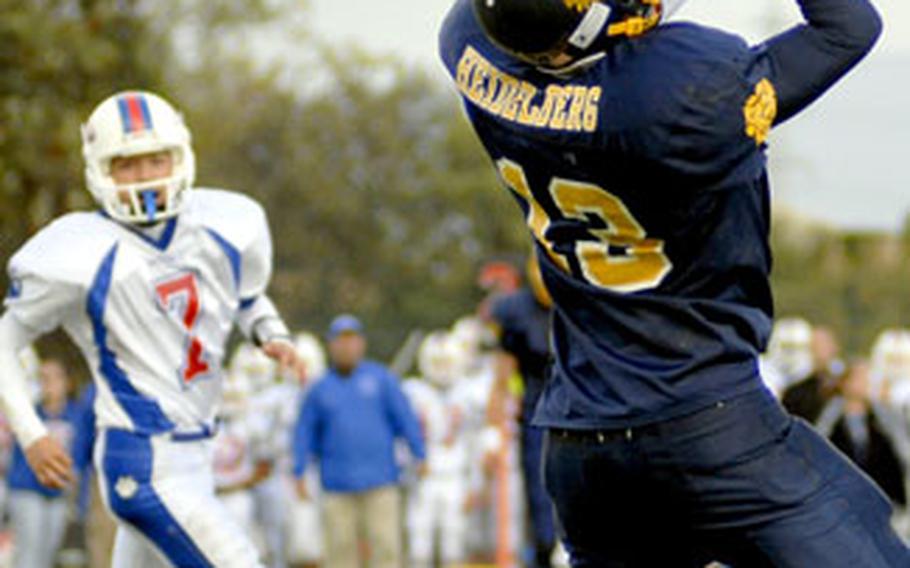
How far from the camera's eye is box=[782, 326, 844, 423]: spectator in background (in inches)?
496

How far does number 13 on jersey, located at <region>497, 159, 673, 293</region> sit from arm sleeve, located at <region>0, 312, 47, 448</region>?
90.2 inches

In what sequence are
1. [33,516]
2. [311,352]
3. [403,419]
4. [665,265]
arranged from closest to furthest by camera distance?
[665,265] → [33,516] → [403,419] → [311,352]

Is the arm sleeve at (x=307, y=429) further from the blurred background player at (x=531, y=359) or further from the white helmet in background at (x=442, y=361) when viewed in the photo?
the white helmet in background at (x=442, y=361)

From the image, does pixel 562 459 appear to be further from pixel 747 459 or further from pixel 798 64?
pixel 798 64

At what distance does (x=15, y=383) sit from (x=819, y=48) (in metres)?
3.05

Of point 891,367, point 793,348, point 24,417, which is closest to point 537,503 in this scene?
point 24,417

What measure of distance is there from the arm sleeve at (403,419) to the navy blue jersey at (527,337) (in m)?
2.74

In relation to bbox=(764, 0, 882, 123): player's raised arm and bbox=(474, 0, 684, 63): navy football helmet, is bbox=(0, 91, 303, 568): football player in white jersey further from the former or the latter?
bbox=(764, 0, 882, 123): player's raised arm

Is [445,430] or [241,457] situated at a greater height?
[241,457]

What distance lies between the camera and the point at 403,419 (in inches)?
547

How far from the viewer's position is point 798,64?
397 cm

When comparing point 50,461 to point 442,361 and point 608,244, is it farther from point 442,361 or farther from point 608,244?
point 442,361

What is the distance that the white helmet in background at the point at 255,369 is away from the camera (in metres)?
19.5

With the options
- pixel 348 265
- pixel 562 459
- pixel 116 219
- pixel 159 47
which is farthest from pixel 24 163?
pixel 348 265
